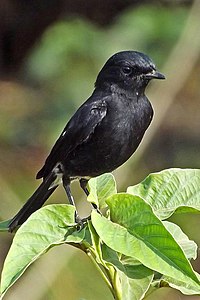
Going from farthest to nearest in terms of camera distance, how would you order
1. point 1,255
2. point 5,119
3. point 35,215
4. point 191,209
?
point 5,119
point 1,255
point 191,209
point 35,215

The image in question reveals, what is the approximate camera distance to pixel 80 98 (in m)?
4.48

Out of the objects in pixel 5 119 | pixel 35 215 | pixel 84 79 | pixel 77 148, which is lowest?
pixel 5 119

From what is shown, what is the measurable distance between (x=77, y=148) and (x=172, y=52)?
6.57ft

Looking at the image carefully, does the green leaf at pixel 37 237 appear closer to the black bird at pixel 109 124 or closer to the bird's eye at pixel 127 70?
the black bird at pixel 109 124

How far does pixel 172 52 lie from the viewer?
4.51m

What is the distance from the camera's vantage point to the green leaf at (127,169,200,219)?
5.75 ft

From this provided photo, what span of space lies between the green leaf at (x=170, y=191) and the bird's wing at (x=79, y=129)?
71 centimetres

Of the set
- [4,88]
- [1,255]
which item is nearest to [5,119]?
[4,88]

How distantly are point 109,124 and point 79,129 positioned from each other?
7 centimetres

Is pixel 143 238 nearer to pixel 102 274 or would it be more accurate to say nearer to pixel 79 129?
pixel 102 274

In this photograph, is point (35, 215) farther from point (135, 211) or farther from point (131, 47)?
point (131, 47)

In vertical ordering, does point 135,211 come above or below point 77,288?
above

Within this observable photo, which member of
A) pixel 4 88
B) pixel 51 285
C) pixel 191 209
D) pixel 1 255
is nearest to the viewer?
pixel 191 209

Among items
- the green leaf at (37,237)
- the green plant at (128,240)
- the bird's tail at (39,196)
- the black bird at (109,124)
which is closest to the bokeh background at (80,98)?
the bird's tail at (39,196)
